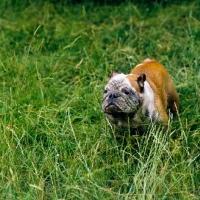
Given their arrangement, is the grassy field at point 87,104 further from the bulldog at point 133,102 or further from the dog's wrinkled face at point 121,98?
the dog's wrinkled face at point 121,98

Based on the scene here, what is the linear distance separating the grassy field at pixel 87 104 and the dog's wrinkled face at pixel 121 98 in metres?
0.28

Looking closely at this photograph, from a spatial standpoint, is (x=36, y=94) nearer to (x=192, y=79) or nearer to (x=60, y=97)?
(x=60, y=97)

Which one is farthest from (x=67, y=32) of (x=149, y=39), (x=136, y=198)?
(x=136, y=198)

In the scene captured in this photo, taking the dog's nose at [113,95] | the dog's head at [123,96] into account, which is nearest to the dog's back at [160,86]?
the dog's head at [123,96]

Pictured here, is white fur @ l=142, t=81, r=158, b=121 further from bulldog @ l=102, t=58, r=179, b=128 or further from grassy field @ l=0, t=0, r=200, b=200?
grassy field @ l=0, t=0, r=200, b=200

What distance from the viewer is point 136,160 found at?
5.55 metres

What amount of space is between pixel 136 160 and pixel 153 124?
364 millimetres

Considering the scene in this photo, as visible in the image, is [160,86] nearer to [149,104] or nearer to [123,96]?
[149,104]

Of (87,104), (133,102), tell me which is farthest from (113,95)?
(87,104)

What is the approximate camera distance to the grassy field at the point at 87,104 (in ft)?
16.6

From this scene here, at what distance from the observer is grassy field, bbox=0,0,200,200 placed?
5.07m

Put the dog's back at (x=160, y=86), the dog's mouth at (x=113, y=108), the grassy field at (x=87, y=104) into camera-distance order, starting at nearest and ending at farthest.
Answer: the grassy field at (x=87, y=104) → the dog's mouth at (x=113, y=108) → the dog's back at (x=160, y=86)

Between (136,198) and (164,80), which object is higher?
(164,80)

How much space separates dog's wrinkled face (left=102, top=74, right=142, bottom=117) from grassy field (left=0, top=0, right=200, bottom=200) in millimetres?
283
